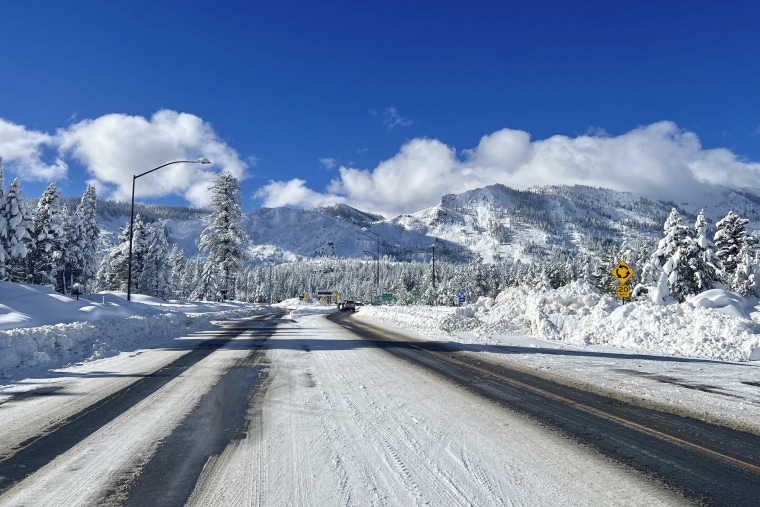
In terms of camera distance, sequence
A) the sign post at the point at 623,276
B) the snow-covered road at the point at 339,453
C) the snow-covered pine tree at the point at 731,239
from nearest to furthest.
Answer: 1. the snow-covered road at the point at 339,453
2. the sign post at the point at 623,276
3. the snow-covered pine tree at the point at 731,239

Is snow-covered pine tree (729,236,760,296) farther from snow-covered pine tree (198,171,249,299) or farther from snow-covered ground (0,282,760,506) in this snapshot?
snow-covered pine tree (198,171,249,299)

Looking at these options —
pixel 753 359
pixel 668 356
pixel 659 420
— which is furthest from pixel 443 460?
pixel 753 359

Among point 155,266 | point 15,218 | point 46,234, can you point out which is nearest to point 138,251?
point 155,266

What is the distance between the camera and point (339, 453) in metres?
4.73

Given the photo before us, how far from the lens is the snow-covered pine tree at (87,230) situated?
58.9m

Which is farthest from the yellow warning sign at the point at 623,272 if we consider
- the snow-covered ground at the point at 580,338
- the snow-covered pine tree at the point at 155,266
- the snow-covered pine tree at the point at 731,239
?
the snow-covered pine tree at the point at 155,266

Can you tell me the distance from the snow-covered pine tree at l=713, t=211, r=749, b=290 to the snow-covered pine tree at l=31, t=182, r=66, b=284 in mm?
68236

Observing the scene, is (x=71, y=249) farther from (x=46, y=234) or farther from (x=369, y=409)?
(x=369, y=409)

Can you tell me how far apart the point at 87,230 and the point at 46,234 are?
6964mm

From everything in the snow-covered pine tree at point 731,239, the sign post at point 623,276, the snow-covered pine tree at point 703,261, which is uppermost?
the snow-covered pine tree at point 731,239

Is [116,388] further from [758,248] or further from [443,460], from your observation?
[758,248]

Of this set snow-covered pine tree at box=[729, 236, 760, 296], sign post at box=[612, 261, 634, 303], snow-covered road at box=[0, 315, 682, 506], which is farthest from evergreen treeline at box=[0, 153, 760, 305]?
snow-covered road at box=[0, 315, 682, 506]

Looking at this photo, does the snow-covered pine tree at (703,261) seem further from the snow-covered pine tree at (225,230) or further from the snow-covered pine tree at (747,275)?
the snow-covered pine tree at (225,230)

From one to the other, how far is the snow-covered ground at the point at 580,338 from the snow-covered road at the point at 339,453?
2.81m
